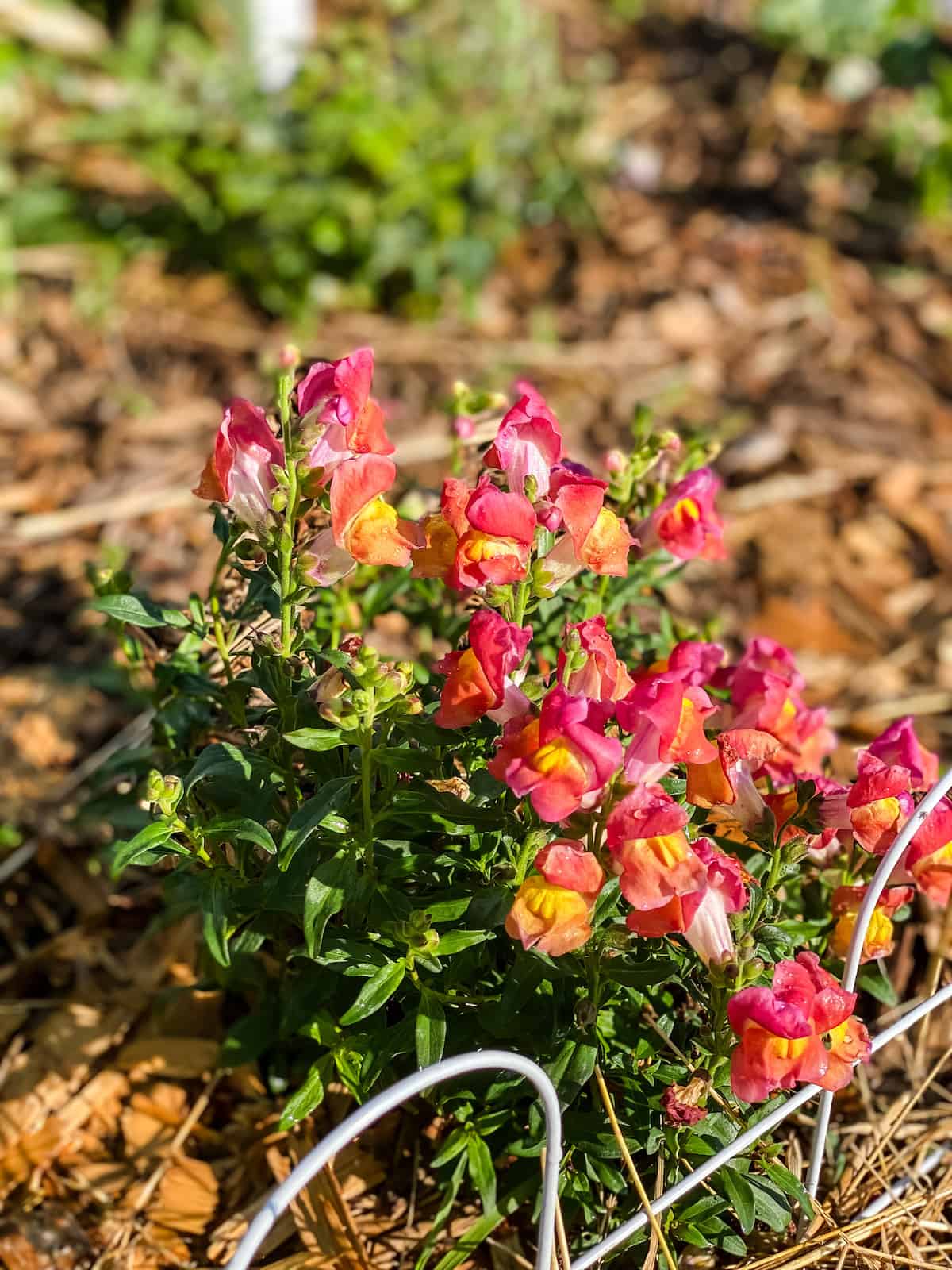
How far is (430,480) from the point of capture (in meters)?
3.80

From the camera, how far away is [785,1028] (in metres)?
1.47

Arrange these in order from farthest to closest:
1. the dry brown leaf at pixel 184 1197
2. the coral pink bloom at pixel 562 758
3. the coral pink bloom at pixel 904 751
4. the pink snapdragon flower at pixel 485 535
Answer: the dry brown leaf at pixel 184 1197
the coral pink bloom at pixel 904 751
the pink snapdragon flower at pixel 485 535
the coral pink bloom at pixel 562 758

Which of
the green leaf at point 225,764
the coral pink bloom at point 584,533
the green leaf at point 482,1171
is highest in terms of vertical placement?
the coral pink bloom at point 584,533

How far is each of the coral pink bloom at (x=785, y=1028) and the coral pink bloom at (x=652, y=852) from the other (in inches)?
6.3

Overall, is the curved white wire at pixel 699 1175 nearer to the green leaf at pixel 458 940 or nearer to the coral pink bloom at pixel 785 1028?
the coral pink bloom at pixel 785 1028

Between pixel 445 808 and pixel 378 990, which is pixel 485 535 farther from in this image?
pixel 378 990

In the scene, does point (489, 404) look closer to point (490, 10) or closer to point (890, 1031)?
point (890, 1031)

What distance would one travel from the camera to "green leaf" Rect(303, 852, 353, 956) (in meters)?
1.57

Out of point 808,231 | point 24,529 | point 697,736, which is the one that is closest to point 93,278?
point 24,529

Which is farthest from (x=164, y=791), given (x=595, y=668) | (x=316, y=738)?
(x=595, y=668)

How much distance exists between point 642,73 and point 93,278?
2703mm

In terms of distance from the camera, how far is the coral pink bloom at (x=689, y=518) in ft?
6.24

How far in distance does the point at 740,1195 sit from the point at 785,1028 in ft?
1.13

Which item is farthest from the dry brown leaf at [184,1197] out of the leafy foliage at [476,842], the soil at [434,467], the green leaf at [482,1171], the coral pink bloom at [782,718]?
the coral pink bloom at [782,718]
